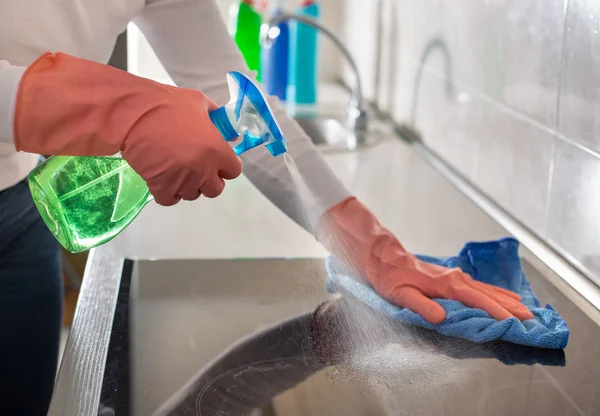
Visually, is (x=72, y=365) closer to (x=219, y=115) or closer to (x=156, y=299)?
(x=156, y=299)

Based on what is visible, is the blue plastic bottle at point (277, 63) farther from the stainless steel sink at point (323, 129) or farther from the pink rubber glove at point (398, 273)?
the pink rubber glove at point (398, 273)

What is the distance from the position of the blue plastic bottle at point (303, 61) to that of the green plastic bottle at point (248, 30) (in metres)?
0.17

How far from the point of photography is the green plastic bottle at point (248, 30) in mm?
2123

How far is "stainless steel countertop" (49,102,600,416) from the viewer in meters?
0.93

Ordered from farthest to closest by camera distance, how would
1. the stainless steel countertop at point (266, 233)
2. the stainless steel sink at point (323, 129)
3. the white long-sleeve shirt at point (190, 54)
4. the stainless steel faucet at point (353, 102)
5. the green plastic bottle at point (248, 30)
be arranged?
the stainless steel sink at point (323, 129)
the green plastic bottle at point (248, 30)
the stainless steel faucet at point (353, 102)
the white long-sleeve shirt at point (190, 54)
the stainless steel countertop at point (266, 233)

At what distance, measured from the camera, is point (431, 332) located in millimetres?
966

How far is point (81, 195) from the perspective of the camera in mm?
949

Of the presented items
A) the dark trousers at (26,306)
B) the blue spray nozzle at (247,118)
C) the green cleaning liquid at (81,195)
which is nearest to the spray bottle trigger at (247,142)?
the blue spray nozzle at (247,118)

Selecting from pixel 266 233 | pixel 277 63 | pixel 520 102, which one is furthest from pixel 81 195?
pixel 277 63

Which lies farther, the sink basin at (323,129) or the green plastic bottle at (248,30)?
the sink basin at (323,129)

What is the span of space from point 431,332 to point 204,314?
0.28m

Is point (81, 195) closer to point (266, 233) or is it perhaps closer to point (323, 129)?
point (266, 233)

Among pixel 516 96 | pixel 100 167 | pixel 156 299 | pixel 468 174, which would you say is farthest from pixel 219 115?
pixel 468 174

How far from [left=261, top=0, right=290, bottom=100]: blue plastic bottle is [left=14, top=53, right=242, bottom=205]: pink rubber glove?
1438mm
